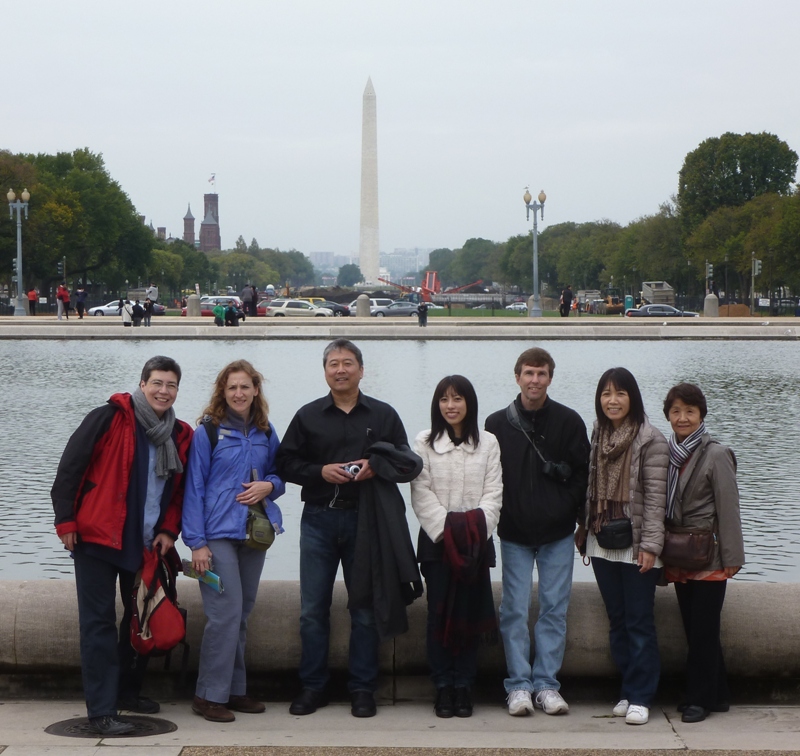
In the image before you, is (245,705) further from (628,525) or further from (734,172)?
(734,172)

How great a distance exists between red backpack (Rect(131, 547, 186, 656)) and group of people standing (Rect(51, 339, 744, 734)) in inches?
3.2

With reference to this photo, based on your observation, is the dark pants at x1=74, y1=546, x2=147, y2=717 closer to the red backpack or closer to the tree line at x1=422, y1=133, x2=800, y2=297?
the red backpack

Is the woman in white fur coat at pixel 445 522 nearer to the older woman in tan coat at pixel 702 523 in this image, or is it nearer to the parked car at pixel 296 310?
the older woman in tan coat at pixel 702 523

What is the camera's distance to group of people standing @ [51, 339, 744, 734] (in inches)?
214

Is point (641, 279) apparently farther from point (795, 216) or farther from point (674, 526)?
point (674, 526)

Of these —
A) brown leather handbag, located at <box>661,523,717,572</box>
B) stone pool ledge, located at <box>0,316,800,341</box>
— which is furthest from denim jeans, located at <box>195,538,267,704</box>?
stone pool ledge, located at <box>0,316,800,341</box>

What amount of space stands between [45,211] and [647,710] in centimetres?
7733

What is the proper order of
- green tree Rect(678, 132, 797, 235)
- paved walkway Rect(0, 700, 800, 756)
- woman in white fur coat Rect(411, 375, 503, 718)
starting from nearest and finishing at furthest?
paved walkway Rect(0, 700, 800, 756) → woman in white fur coat Rect(411, 375, 503, 718) → green tree Rect(678, 132, 797, 235)

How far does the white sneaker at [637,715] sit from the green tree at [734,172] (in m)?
82.1

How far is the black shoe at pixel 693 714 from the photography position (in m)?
5.44

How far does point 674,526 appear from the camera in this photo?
554cm

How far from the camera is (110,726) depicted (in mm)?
5219

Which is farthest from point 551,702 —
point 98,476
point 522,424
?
point 98,476

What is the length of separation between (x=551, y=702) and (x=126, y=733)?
1.89 meters
